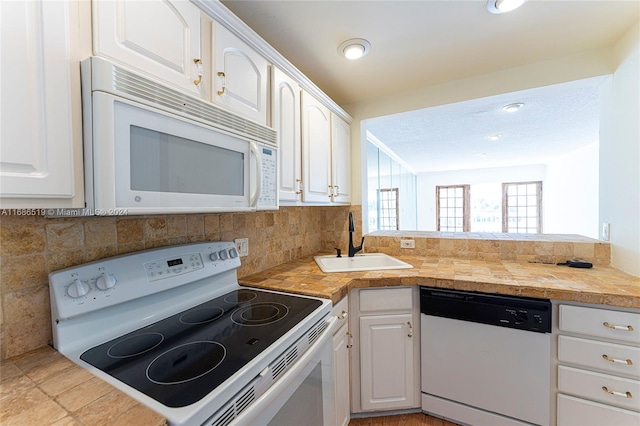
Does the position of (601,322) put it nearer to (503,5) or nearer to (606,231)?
(606,231)

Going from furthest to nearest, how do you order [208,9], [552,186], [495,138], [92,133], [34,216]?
[552,186] < [495,138] < [208,9] < [34,216] < [92,133]

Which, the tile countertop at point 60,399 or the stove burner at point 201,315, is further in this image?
the stove burner at point 201,315

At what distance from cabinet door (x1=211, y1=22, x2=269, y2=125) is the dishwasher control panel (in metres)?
1.35

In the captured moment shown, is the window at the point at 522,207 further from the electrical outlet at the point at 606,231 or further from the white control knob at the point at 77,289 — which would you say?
→ the white control knob at the point at 77,289

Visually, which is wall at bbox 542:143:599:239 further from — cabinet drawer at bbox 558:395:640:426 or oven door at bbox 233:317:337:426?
oven door at bbox 233:317:337:426

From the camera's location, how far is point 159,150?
798mm

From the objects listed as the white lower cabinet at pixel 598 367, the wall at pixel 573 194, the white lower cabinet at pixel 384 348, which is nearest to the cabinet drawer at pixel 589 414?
the white lower cabinet at pixel 598 367

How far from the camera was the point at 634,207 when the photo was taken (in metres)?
1.45

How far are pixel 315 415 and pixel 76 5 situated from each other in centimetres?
151

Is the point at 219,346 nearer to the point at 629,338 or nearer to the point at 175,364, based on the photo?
the point at 175,364

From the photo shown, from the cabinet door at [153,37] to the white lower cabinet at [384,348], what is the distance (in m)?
1.35

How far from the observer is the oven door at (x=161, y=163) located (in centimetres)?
67

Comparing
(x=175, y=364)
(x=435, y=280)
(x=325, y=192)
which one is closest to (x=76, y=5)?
(x=175, y=364)

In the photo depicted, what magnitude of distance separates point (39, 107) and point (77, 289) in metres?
Result: 0.53
